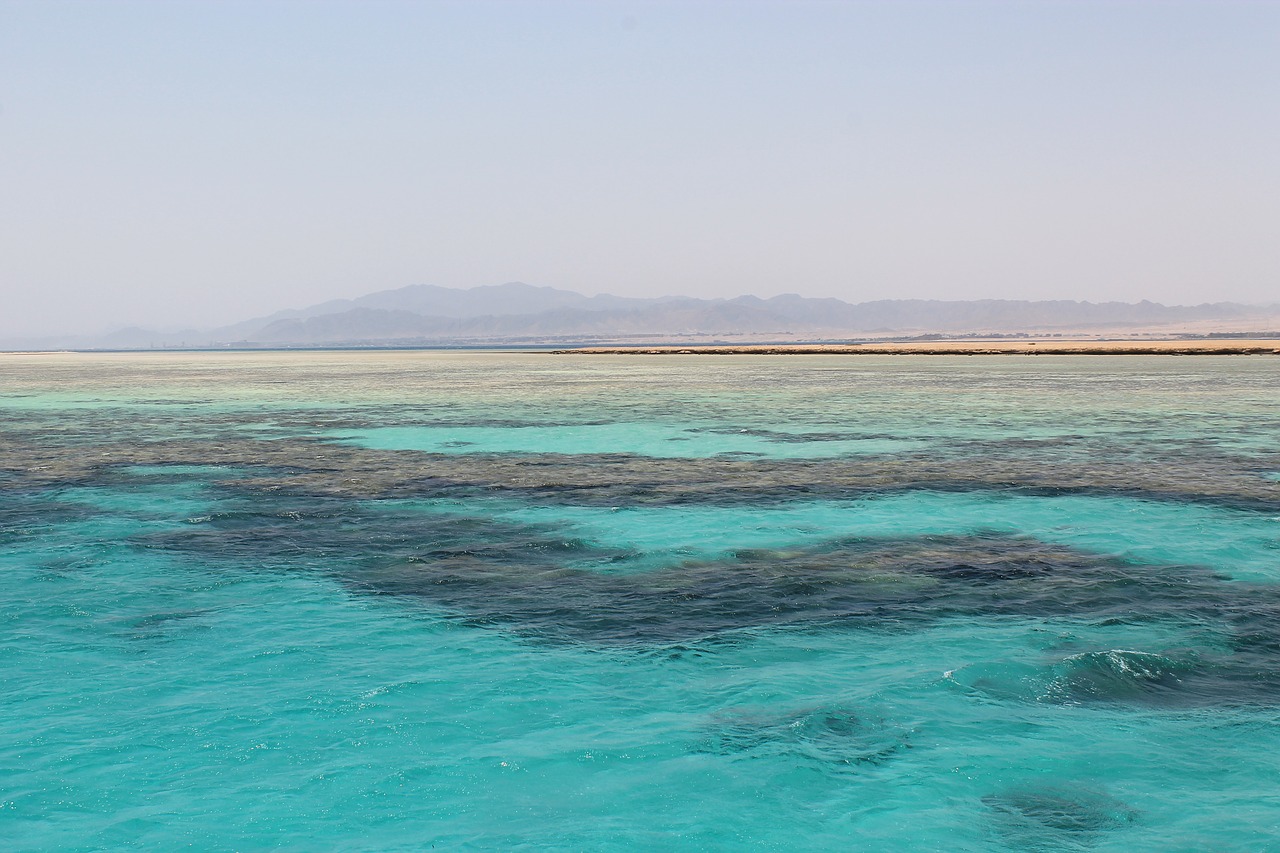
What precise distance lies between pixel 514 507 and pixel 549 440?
14.2 m

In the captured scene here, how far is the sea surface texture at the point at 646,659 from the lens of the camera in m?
8.67

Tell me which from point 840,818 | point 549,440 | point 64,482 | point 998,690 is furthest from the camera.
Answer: point 549,440

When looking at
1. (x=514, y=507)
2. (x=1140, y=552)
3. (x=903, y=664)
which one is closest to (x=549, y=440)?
(x=514, y=507)

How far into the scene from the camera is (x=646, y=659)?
1195 centimetres

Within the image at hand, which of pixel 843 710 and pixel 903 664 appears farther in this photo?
pixel 903 664

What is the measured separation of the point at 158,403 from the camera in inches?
2336

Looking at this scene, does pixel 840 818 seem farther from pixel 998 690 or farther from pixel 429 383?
pixel 429 383

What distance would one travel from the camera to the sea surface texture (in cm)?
867

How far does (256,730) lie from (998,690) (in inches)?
314

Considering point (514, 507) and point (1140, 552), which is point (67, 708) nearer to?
point (514, 507)

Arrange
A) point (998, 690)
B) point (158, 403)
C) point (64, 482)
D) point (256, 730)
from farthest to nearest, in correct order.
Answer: point (158, 403), point (64, 482), point (998, 690), point (256, 730)

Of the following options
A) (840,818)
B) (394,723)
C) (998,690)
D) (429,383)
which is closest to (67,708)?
(394,723)

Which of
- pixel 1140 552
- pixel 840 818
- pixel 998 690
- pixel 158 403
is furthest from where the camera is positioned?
pixel 158 403

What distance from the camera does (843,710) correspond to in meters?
10.6
